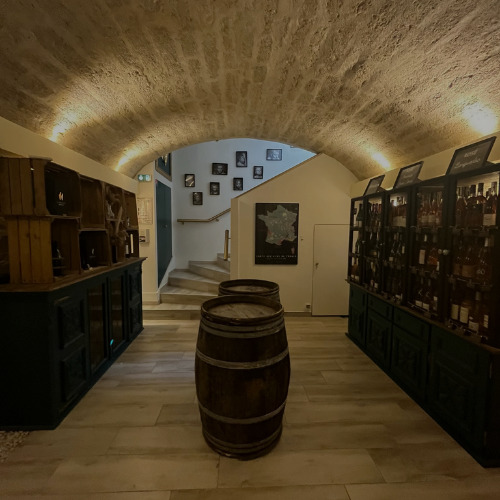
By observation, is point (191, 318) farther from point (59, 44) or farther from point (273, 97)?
point (59, 44)

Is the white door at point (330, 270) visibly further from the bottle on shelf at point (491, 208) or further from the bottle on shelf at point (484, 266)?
the bottle on shelf at point (491, 208)

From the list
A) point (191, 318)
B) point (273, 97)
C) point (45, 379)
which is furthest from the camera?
point (191, 318)

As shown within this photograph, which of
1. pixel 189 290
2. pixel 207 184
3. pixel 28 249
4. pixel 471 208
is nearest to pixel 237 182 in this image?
pixel 207 184

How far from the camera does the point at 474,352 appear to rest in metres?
1.97

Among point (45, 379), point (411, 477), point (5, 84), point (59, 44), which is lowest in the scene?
point (411, 477)

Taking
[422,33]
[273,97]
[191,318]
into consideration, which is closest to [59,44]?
[273,97]

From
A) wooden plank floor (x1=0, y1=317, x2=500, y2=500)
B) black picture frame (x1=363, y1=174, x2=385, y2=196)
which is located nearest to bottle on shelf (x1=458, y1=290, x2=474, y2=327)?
wooden plank floor (x1=0, y1=317, x2=500, y2=500)

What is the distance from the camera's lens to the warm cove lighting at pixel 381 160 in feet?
12.5

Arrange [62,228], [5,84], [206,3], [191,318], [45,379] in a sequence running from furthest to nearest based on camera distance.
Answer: [191,318]
[62,228]
[45,379]
[5,84]
[206,3]

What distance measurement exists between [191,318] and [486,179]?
4193mm

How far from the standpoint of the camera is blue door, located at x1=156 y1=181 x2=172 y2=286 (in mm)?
5383

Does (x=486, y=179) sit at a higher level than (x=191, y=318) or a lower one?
higher

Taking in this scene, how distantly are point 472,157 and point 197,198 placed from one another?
526 centimetres

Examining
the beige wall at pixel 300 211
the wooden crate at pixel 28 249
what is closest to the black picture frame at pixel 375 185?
the beige wall at pixel 300 211
